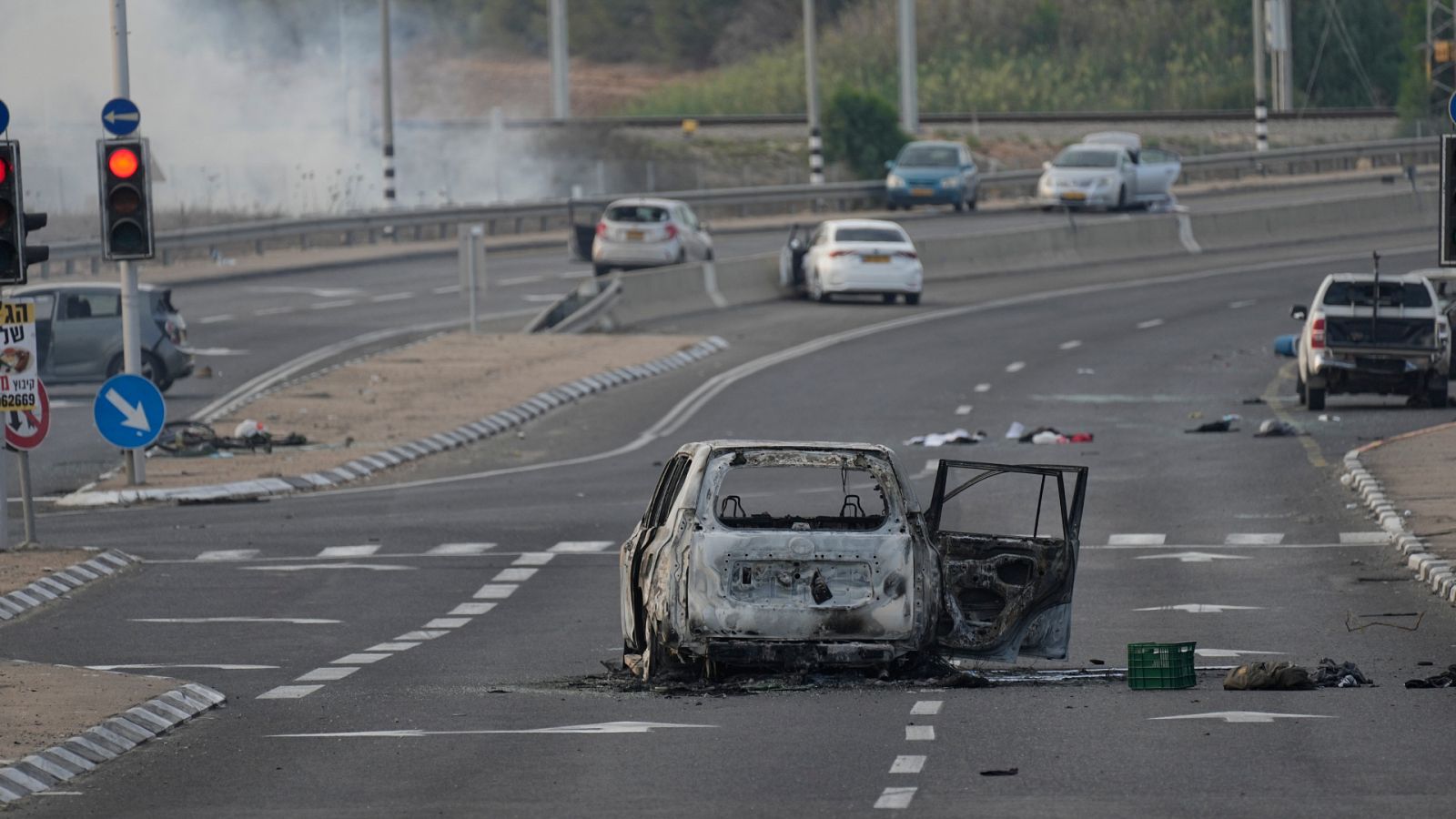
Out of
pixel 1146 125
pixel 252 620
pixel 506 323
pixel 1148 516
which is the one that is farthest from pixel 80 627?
pixel 1146 125

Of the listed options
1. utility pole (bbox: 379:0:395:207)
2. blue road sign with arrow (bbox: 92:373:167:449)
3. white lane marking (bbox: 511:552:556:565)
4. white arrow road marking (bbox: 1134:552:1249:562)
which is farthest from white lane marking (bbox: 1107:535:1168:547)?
utility pole (bbox: 379:0:395:207)

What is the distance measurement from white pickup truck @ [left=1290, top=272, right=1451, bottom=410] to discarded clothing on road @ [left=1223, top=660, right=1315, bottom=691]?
19.8 m

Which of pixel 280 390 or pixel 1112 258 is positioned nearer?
pixel 280 390

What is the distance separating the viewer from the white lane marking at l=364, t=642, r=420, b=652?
17.1m

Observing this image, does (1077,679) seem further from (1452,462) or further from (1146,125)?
(1146,125)

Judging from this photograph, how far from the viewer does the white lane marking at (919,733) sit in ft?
40.0

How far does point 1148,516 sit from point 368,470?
33.9ft

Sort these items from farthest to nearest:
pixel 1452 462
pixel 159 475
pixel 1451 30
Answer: pixel 1451 30 → pixel 159 475 → pixel 1452 462

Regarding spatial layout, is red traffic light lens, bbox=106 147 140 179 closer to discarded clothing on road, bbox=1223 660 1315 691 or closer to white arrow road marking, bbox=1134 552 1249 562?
white arrow road marking, bbox=1134 552 1249 562

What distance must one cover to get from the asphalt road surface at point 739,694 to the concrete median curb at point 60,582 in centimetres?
26

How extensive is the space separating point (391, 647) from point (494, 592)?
130 inches

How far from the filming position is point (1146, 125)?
82.4 meters

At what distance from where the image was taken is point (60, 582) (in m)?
20.8

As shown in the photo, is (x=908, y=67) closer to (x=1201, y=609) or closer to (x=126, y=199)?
(x=126, y=199)
